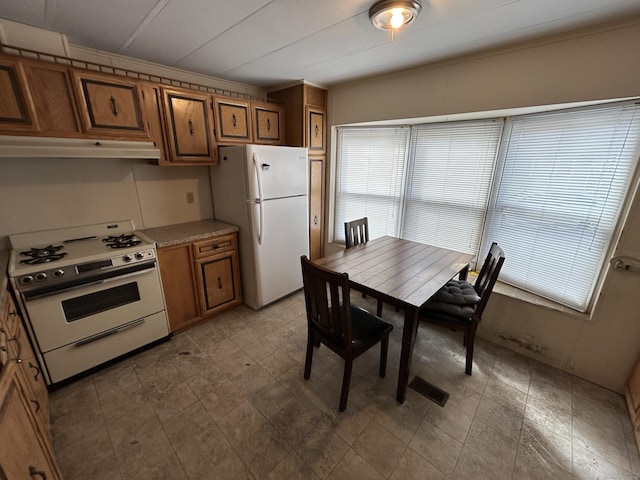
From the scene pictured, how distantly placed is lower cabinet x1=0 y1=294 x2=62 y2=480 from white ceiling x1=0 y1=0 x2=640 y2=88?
5.82 feet

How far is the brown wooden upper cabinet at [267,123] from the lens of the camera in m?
2.80

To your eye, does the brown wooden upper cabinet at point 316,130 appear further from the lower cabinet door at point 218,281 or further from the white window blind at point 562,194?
the white window blind at point 562,194

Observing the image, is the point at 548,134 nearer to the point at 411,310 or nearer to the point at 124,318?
the point at 411,310

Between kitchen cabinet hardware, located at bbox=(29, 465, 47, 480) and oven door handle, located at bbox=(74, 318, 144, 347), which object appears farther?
oven door handle, located at bbox=(74, 318, 144, 347)

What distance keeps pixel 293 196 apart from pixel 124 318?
1810mm

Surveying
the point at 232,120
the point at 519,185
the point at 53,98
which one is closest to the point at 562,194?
the point at 519,185

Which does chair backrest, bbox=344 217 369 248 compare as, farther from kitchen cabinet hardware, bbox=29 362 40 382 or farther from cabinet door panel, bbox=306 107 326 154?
kitchen cabinet hardware, bbox=29 362 40 382

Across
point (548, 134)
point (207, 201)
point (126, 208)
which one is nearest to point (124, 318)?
point (126, 208)

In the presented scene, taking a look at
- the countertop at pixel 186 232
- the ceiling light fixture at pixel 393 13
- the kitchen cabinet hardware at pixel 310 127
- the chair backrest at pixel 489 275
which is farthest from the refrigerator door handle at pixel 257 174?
the chair backrest at pixel 489 275

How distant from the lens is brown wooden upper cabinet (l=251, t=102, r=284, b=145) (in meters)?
2.80

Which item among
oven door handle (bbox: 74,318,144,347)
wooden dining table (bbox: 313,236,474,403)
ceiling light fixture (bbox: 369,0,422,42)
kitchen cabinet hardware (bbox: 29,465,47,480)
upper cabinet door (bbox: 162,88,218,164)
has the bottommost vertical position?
oven door handle (bbox: 74,318,144,347)

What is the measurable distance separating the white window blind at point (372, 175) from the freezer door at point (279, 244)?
2.53 ft

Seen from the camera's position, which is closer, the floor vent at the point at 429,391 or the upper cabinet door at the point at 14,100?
the upper cabinet door at the point at 14,100

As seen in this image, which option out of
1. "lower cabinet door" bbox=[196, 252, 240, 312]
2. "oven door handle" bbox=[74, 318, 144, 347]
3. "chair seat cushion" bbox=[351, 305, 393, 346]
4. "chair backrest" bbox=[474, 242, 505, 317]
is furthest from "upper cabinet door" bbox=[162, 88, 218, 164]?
"chair backrest" bbox=[474, 242, 505, 317]
